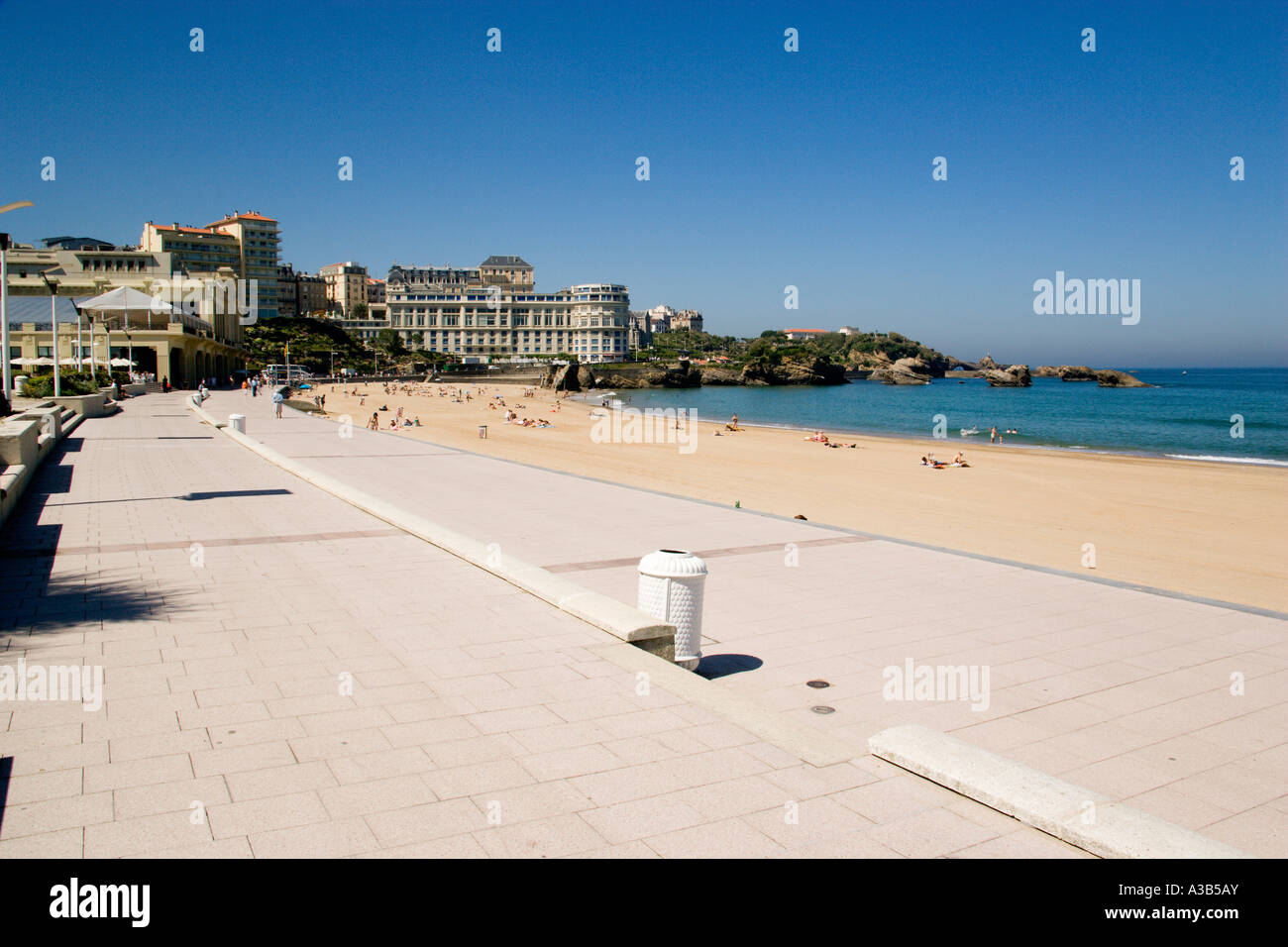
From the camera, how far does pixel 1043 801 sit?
349 centimetres

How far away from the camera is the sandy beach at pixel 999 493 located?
1389cm

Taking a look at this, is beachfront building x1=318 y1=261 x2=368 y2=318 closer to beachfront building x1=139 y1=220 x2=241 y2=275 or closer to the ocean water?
beachfront building x1=139 y1=220 x2=241 y2=275

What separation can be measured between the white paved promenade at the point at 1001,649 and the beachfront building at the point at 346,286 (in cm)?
18404

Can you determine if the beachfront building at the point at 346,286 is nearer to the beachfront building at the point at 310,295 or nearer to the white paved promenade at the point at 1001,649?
the beachfront building at the point at 310,295

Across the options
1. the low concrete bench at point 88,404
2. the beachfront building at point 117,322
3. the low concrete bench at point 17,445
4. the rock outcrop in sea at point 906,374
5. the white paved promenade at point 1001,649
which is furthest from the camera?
the rock outcrop in sea at point 906,374

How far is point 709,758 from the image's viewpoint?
13.1 ft

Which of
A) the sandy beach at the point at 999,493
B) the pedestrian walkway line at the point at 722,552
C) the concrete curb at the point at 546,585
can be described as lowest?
the sandy beach at the point at 999,493

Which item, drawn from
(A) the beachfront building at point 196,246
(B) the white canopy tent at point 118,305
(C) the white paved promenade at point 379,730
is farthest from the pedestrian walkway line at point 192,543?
(A) the beachfront building at point 196,246

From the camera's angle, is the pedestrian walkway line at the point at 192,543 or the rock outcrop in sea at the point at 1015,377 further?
the rock outcrop in sea at the point at 1015,377

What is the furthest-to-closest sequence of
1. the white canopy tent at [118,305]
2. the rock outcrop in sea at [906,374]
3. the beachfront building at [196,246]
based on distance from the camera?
the rock outcrop in sea at [906,374]
the beachfront building at [196,246]
the white canopy tent at [118,305]

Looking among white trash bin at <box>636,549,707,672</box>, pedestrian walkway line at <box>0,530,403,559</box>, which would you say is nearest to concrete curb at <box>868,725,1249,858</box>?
white trash bin at <box>636,549,707,672</box>

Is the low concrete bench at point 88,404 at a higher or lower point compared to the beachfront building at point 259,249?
lower
